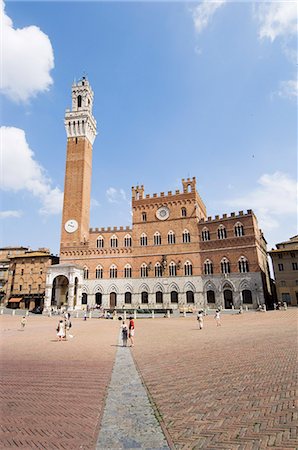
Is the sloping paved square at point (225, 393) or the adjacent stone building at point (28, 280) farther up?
the adjacent stone building at point (28, 280)

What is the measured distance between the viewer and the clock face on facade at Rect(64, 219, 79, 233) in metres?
48.2

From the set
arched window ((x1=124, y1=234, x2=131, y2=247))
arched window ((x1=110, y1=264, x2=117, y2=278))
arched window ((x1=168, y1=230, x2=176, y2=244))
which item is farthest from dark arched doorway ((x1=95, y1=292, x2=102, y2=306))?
arched window ((x1=168, y1=230, x2=176, y2=244))

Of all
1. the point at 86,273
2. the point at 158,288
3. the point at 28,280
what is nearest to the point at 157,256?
the point at 158,288

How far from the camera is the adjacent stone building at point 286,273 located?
40.5 meters

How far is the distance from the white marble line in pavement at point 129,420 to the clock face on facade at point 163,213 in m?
38.6

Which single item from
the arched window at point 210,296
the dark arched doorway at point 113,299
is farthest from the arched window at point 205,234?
the dark arched doorway at point 113,299

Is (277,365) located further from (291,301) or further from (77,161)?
(77,161)

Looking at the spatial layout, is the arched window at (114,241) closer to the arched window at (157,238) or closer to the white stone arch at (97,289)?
the arched window at (157,238)

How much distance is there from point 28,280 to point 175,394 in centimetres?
4858

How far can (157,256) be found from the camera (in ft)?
150

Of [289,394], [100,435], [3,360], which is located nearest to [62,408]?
[100,435]

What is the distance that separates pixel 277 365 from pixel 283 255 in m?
35.7

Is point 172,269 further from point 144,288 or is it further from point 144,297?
point 144,297

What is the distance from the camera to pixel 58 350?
14.1 meters
